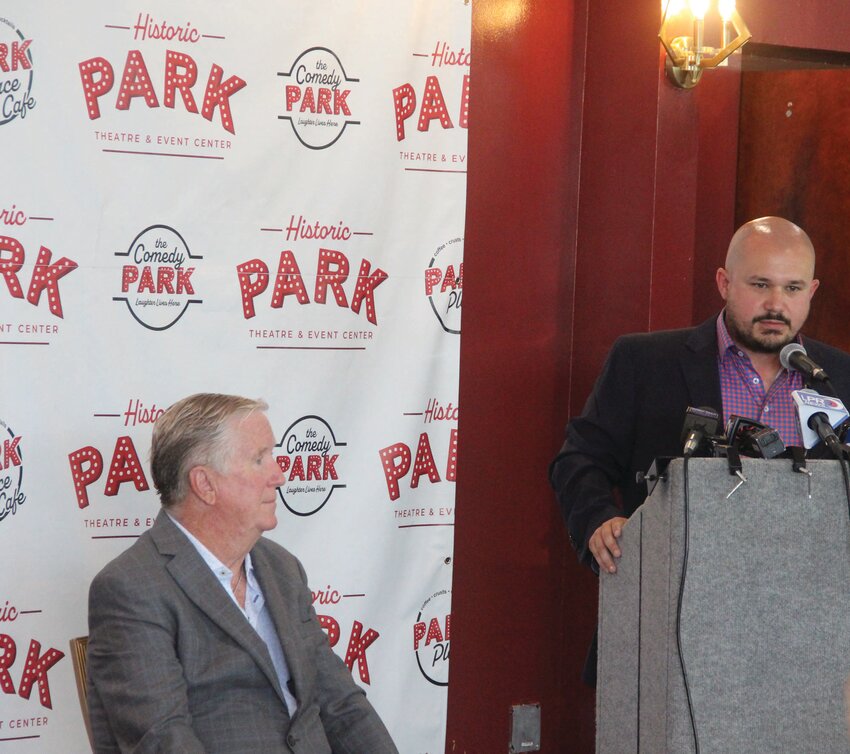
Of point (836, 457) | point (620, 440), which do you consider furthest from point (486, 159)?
point (836, 457)

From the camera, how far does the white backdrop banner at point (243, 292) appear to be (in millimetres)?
2900

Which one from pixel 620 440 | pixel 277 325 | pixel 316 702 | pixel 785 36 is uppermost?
pixel 785 36

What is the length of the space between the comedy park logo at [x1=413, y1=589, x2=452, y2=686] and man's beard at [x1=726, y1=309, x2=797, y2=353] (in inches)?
47.3

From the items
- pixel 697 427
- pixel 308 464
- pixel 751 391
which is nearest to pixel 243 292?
pixel 308 464

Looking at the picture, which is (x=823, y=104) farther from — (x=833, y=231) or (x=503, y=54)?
(x=503, y=54)

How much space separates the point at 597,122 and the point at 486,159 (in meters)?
0.39

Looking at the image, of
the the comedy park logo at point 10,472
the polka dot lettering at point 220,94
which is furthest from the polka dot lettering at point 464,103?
the the comedy park logo at point 10,472

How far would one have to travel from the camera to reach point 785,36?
12.0ft

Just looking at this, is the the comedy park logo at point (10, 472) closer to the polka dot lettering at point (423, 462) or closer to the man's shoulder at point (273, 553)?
the man's shoulder at point (273, 553)

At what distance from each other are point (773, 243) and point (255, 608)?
58.1 inches

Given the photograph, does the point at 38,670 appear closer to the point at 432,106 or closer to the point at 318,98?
the point at 318,98

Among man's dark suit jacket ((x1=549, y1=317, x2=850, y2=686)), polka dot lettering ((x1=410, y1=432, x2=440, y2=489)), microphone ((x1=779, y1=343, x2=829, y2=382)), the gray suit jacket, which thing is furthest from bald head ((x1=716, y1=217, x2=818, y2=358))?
the gray suit jacket

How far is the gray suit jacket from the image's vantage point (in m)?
2.15

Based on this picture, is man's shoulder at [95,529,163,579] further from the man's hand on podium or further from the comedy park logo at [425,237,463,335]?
the comedy park logo at [425,237,463,335]
